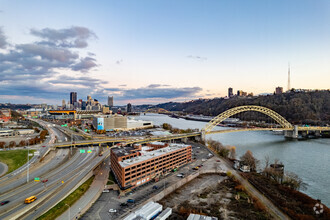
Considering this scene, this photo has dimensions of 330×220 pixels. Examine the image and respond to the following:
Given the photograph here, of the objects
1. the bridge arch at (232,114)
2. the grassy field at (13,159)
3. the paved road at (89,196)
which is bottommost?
the paved road at (89,196)

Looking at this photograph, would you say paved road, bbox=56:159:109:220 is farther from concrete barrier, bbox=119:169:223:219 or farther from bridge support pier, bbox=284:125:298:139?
bridge support pier, bbox=284:125:298:139

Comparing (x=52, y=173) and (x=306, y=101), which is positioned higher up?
(x=306, y=101)

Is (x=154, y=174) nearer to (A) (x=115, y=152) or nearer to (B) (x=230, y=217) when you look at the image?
(A) (x=115, y=152)

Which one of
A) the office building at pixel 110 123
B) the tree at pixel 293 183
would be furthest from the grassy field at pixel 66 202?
the office building at pixel 110 123

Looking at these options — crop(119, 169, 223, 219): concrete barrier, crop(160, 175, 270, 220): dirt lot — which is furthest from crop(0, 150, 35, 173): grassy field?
crop(160, 175, 270, 220): dirt lot

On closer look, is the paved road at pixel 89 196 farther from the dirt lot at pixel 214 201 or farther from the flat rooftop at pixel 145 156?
the dirt lot at pixel 214 201

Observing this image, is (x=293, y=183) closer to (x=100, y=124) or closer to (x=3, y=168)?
(x=3, y=168)

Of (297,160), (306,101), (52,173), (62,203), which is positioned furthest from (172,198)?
(306,101)

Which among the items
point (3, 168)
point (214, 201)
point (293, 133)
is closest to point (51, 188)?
point (3, 168)
